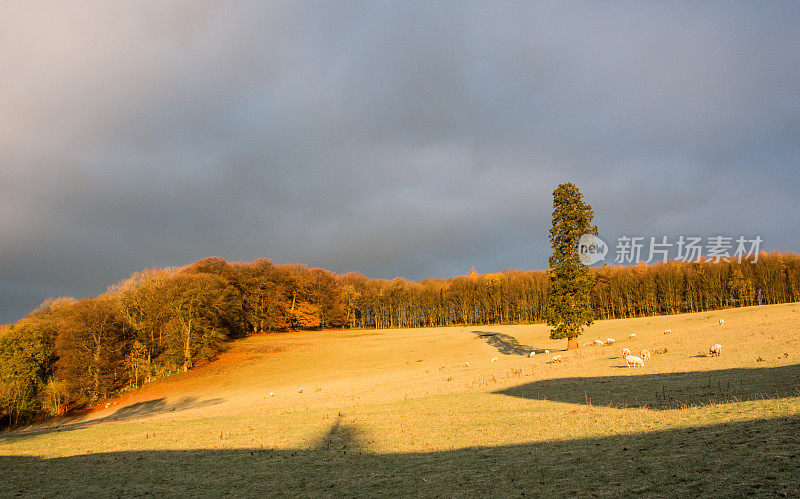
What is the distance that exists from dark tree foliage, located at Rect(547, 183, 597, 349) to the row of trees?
230cm

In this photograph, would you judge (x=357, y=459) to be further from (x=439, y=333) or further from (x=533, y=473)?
(x=439, y=333)

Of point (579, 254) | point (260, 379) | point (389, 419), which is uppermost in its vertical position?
point (579, 254)

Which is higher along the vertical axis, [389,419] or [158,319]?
[158,319]

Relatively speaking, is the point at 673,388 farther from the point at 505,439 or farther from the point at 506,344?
the point at 506,344

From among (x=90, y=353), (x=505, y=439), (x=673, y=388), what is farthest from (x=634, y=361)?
(x=90, y=353)

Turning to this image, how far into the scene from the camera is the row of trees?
180 feet

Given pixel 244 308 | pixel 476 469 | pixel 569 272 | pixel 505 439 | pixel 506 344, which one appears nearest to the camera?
pixel 476 469

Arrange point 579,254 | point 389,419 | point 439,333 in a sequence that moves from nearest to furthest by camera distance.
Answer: point 389,419, point 579,254, point 439,333

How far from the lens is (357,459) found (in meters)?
12.7

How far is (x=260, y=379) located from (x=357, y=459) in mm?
42810

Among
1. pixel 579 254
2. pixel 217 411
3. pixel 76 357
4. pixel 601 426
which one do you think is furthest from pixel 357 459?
pixel 76 357

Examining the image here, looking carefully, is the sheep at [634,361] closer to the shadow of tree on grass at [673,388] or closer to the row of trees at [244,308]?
the shadow of tree on grass at [673,388]

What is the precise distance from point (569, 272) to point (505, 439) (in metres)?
34.4

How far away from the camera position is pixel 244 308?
87.0 meters
